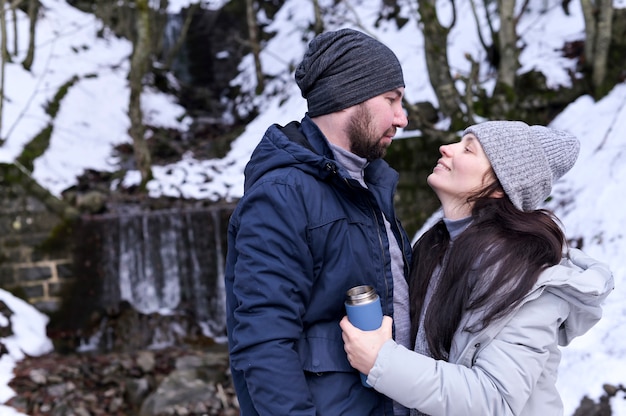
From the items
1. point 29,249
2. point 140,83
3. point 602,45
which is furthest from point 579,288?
point 140,83

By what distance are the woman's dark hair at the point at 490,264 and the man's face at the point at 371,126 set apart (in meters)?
0.37

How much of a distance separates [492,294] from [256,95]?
44.9 ft

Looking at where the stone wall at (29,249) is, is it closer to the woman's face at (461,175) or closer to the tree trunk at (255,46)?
the tree trunk at (255,46)

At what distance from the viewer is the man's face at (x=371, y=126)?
79.0 inches

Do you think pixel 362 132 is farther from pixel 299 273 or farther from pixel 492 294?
pixel 492 294

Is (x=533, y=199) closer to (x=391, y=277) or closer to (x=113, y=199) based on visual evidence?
(x=391, y=277)

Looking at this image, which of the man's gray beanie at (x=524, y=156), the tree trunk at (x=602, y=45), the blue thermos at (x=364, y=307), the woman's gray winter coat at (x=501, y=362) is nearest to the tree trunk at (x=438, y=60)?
the tree trunk at (x=602, y=45)

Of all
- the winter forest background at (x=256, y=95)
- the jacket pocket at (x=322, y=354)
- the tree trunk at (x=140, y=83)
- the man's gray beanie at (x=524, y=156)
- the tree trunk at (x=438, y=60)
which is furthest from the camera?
the tree trunk at (x=140, y=83)

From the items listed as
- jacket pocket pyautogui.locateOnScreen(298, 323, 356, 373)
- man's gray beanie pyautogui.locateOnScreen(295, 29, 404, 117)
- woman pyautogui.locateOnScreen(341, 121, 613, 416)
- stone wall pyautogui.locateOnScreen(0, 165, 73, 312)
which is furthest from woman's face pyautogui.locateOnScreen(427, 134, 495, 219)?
stone wall pyautogui.locateOnScreen(0, 165, 73, 312)

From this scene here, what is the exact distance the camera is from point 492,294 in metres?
1.79

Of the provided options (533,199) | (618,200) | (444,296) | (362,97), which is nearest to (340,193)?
(362,97)

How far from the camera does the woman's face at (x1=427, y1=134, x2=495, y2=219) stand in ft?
6.65

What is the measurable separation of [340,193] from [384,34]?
12507 millimetres

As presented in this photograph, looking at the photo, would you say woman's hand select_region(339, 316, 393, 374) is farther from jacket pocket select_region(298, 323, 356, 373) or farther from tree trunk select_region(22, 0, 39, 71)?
tree trunk select_region(22, 0, 39, 71)
